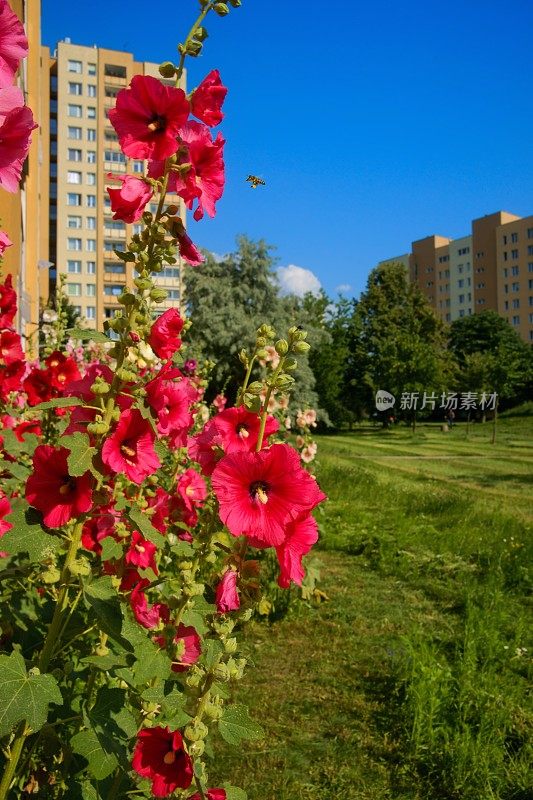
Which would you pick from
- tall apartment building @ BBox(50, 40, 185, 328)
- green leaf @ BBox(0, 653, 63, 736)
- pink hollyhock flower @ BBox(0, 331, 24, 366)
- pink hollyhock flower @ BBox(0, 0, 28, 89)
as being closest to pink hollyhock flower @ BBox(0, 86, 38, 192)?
pink hollyhock flower @ BBox(0, 0, 28, 89)

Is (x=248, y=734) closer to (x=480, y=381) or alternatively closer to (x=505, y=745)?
(x=505, y=745)

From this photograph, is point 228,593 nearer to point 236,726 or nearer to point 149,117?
point 236,726

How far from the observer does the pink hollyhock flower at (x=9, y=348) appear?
6.98ft

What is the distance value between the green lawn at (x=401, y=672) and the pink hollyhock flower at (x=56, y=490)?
1761 millimetres

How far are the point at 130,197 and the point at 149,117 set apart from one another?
0.51ft

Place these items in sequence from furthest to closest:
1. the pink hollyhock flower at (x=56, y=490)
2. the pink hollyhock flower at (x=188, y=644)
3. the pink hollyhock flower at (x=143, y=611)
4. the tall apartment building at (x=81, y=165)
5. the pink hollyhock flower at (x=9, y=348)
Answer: the tall apartment building at (x=81, y=165) → the pink hollyhock flower at (x=9, y=348) → the pink hollyhock flower at (x=143, y=611) → the pink hollyhock flower at (x=188, y=644) → the pink hollyhock flower at (x=56, y=490)

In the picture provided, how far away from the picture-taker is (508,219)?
6781 cm

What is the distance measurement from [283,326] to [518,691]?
22.1 meters

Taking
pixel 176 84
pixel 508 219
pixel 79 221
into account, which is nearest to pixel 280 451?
pixel 176 84

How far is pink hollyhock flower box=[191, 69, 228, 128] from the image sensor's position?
3.95ft

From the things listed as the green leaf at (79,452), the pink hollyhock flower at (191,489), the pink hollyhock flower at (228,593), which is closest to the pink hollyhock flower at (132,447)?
the green leaf at (79,452)

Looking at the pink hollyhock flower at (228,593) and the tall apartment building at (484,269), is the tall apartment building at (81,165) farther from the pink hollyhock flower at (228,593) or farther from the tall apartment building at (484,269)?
the pink hollyhock flower at (228,593)

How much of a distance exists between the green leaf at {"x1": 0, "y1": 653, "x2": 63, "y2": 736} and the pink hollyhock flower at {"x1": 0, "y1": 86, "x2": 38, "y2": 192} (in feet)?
2.59

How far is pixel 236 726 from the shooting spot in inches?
48.1
